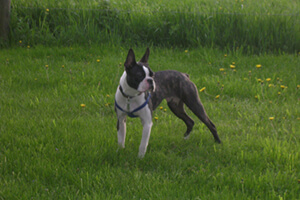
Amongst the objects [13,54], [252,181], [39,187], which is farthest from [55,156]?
[13,54]

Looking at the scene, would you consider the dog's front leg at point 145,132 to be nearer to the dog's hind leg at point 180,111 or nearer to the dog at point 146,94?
the dog at point 146,94

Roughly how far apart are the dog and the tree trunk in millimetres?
4980

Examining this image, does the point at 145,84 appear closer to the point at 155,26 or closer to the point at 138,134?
the point at 138,134

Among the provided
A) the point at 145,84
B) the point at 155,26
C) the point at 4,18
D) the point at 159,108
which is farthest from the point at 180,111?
the point at 4,18

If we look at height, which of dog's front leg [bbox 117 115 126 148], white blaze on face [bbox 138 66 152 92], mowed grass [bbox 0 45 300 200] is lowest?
mowed grass [bbox 0 45 300 200]

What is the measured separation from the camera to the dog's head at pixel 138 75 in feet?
12.6

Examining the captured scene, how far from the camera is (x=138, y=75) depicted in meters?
3.88

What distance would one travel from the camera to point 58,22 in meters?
8.52

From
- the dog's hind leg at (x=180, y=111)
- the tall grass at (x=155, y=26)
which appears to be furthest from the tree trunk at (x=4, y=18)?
the dog's hind leg at (x=180, y=111)

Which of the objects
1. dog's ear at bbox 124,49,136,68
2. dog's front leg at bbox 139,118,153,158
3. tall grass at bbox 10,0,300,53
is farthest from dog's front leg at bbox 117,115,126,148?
tall grass at bbox 10,0,300,53

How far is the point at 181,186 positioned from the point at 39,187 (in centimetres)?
141

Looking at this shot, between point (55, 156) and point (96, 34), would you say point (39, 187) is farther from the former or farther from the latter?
point (96, 34)

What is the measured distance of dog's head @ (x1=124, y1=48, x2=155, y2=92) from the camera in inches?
151

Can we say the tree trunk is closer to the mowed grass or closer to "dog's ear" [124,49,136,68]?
the mowed grass
